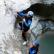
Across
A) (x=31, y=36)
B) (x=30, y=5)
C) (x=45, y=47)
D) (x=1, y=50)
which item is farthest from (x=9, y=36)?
(x=45, y=47)

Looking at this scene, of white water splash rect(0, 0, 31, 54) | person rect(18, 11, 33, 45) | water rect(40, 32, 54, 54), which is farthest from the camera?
water rect(40, 32, 54, 54)

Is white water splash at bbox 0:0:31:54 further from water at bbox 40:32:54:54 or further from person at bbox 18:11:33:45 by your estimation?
water at bbox 40:32:54:54

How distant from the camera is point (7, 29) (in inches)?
134

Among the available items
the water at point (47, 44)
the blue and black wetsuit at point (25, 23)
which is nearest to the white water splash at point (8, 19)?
the blue and black wetsuit at point (25, 23)

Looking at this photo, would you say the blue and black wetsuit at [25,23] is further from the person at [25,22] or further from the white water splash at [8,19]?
the white water splash at [8,19]

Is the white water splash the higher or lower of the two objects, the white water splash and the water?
the higher

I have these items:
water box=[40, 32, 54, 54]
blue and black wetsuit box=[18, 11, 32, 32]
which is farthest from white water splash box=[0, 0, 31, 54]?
water box=[40, 32, 54, 54]

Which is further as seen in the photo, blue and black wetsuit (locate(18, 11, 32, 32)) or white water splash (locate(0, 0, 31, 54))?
blue and black wetsuit (locate(18, 11, 32, 32))

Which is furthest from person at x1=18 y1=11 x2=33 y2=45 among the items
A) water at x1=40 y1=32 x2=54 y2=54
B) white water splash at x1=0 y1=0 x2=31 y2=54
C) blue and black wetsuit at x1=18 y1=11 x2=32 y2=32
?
water at x1=40 y1=32 x2=54 y2=54

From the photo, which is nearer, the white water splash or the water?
the white water splash

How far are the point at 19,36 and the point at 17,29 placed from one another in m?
0.12

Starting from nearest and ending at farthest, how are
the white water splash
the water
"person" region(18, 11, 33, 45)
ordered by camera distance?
the white water splash → "person" region(18, 11, 33, 45) → the water

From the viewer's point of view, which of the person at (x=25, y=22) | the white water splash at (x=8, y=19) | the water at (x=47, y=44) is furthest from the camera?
the water at (x=47, y=44)

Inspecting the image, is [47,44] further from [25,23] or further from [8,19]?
[8,19]
